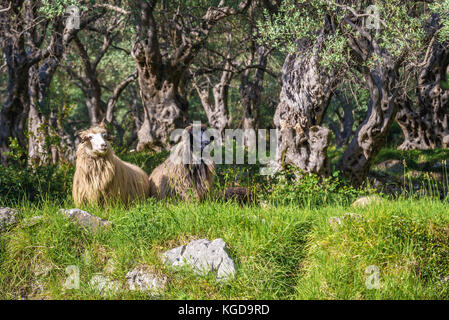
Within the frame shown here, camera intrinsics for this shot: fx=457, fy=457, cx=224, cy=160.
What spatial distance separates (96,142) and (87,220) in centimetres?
132

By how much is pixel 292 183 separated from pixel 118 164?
10.6ft

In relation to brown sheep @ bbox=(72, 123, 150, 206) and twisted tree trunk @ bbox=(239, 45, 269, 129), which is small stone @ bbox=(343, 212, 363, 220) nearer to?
brown sheep @ bbox=(72, 123, 150, 206)

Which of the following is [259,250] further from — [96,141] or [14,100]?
[14,100]

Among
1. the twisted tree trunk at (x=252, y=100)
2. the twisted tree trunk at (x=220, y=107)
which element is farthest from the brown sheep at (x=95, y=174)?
the twisted tree trunk at (x=220, y=107)

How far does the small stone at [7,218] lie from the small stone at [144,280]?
6.24 feet

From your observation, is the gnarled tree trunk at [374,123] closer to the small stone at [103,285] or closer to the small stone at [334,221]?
the small stone at [334,221]

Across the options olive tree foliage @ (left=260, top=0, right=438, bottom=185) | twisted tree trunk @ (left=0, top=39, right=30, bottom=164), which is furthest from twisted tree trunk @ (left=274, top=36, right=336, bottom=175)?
twisted tree trunk @ (left=0, top=39, right=30, bottom=164)

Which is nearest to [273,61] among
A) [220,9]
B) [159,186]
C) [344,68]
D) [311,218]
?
[220,9]

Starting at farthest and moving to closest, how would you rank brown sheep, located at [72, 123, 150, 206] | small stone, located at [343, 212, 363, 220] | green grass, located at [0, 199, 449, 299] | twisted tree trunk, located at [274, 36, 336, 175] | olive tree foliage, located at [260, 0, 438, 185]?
twisted tree trunk, located at [274, 36, 336, 175], olive tree foliage, located at [260, 0, 438, 185], brown sheep, located at [72, 123, 150, 206], small stone, located at [343, 212, 363, 220], green grass, located at [0, 199, 449, 299]

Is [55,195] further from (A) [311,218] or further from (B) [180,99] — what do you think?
(B) [180,99]

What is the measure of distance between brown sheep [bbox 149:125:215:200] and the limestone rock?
1948mm

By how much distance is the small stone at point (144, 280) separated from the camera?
Result: 16.6ft

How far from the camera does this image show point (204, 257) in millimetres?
5234

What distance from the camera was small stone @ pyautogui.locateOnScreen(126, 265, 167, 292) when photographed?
5058mm
